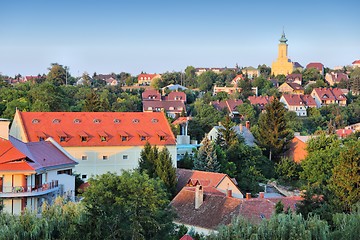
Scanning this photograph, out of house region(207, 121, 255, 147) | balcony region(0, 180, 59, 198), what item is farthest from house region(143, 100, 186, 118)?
balcony region(0, 180, 59, 198)

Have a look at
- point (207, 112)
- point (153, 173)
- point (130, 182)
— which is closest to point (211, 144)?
point (153, 173)

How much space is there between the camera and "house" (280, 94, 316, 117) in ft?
314

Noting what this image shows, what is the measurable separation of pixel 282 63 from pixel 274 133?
287ft

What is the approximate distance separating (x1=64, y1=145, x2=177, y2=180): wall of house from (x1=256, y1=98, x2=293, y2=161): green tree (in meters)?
13.7

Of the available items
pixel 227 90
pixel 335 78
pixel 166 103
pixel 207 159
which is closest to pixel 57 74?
pixel 166 103

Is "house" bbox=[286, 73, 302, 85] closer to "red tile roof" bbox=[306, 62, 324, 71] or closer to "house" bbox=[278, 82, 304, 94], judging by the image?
"house" bbox=[278, 82, 304, 94]

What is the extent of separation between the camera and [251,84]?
10894 cm

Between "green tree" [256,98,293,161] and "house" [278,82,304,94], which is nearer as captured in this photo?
"green tree" [256,98,293,161]

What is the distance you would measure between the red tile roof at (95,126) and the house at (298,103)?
5303 cm

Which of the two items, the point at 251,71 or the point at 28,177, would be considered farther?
the point at 251,71

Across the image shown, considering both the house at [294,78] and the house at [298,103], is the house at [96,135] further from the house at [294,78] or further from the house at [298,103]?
the house at [294,78]

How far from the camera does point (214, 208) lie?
101 ft

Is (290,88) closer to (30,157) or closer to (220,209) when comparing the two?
(220,209)

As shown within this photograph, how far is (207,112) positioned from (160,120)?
36822 mm
